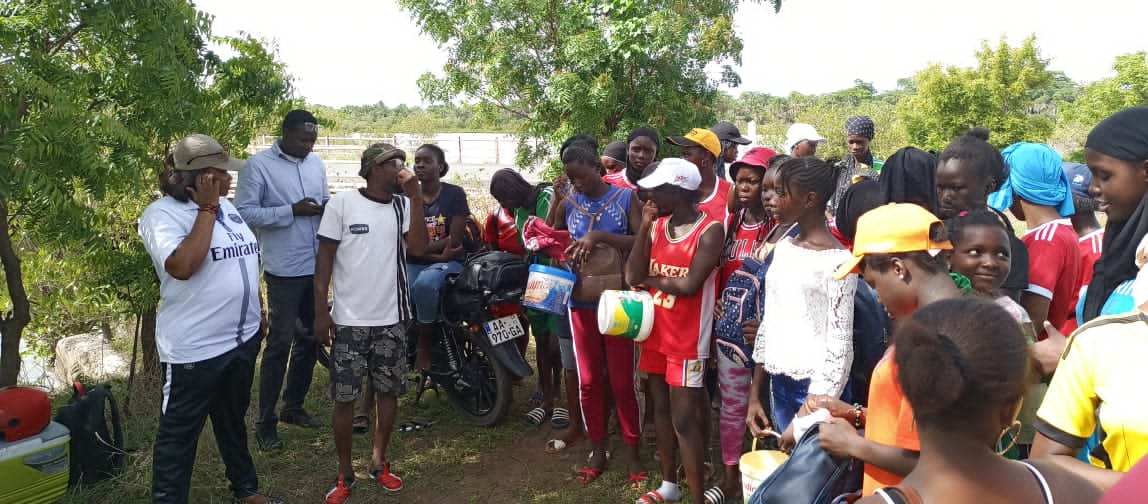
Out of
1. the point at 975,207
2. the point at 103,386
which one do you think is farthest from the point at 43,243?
the point at 975,207

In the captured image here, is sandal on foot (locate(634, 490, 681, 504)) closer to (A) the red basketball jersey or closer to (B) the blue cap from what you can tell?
(A) the red basketball jersey

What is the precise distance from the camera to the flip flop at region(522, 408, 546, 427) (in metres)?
5.22

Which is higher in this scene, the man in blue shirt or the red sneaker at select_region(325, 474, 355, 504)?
the man in blue shirt

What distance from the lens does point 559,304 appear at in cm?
419

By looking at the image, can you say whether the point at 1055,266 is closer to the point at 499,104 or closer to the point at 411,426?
the point at 411,426

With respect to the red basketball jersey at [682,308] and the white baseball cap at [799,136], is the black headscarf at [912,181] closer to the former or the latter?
the red basketball jersey at [682,308]

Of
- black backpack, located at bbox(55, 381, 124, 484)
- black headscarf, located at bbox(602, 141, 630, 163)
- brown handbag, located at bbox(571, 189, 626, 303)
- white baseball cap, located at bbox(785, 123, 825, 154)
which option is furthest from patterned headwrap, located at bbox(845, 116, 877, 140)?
black backpack, located at bbox(55, 381, 124, 484)

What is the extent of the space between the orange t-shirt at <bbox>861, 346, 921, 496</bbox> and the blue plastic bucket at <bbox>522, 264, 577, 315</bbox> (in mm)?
2293

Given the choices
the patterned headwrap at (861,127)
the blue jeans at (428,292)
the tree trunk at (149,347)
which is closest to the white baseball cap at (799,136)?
the patterned headwrap at (861,127)

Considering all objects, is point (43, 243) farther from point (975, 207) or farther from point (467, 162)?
point (467, 162)

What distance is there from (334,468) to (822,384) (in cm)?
314

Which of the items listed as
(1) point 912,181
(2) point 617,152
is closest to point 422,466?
(2) point 617,152

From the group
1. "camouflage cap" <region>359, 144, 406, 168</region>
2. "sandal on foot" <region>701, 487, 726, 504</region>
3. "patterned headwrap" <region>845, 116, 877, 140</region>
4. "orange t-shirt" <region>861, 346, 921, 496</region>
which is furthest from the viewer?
"patterned headwrap" <region>845, 116, 877, 140</region>

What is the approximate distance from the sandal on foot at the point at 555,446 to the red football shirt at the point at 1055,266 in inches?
107
